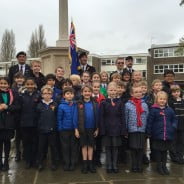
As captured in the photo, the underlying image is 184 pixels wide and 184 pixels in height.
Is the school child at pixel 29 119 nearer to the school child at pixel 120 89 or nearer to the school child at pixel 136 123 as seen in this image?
the school child at pixel 120 89

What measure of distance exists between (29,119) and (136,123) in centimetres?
205

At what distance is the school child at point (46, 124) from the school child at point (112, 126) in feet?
3.14

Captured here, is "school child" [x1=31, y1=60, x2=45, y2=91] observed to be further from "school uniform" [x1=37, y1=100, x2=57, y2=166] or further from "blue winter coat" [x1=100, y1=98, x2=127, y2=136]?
"blue winter coat" [x1=100, y1=98, x2=127, y2=136]

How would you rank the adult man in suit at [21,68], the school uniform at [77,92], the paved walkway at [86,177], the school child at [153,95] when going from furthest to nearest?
the adult man in suit at [21,68] → the school child at [153,95] → the school uniform at [77,92] → the paved walkway at [86,177]

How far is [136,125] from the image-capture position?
250 inches

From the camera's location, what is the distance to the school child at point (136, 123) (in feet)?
20.9

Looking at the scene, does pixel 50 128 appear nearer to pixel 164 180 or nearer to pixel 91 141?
pixel 91 141

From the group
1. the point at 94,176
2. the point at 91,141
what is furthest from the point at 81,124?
the point at 94,176

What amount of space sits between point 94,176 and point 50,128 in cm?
124

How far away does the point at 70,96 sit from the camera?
649cm

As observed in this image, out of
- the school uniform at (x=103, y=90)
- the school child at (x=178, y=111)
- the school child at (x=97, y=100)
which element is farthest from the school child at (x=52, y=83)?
the school child at (x=178, y=111)

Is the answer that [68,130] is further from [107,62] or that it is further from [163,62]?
[107,62]

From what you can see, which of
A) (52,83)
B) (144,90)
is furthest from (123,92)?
(52,83)

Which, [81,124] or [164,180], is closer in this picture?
[164,180]
